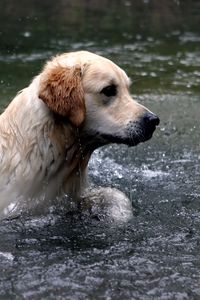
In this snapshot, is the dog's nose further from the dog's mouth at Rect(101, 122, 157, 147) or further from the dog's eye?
the dog's eye

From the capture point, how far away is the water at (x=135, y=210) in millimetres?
4992

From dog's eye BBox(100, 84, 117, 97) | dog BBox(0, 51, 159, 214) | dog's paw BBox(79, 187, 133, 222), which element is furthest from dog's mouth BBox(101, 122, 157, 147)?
dog's paw BBox(79, 187, 133, 222)

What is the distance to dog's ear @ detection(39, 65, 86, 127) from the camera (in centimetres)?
572

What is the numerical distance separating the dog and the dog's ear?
0.01 m

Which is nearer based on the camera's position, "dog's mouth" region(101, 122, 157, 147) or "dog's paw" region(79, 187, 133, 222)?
"dog's mouth" region(101, 122, 157, 147)

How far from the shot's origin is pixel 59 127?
19.4 ft

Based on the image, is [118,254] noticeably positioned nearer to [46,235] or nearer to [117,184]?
[46,235]

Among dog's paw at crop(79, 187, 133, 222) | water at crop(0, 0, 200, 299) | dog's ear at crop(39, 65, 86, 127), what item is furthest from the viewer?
dog's paw at crop(79, 187, 133, 222)

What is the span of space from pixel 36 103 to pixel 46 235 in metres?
1.09

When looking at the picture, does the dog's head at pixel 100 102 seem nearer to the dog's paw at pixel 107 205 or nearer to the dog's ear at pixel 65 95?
the dog's ear at pixel 65 95

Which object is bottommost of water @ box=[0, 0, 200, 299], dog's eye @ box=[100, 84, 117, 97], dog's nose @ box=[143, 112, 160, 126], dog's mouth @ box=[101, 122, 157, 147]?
water @ box=[0, 0, 200, 299]

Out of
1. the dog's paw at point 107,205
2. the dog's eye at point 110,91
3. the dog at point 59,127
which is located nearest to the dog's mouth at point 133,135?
the dog at point 59,127

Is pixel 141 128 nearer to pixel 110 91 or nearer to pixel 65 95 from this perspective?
pixel 110 91

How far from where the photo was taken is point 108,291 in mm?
4844
